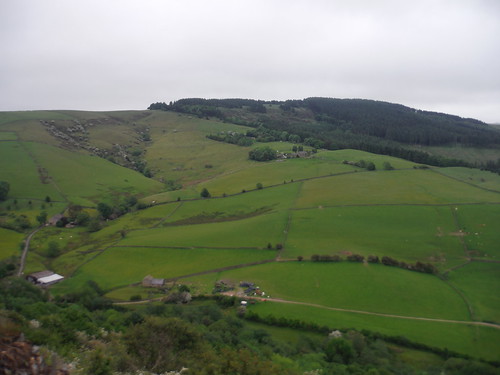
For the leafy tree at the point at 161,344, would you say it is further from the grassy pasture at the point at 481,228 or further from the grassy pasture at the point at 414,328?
the grassy pasture at the point at 481,228

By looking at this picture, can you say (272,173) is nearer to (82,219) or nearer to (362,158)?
(362,158)

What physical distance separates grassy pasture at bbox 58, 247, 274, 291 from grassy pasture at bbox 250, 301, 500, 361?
19.6 metres

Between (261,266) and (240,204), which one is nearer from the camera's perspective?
(261,266)

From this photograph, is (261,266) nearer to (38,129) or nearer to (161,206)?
(161,206)

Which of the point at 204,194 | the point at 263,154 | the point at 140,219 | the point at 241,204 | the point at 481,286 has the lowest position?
the point at 140,219

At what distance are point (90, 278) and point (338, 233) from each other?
5778cm

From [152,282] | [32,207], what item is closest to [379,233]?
[152,282]

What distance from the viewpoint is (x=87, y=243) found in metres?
88.9

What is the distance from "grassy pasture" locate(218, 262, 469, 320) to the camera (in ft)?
183

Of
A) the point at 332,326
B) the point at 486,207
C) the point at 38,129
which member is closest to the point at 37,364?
the point at 332,326

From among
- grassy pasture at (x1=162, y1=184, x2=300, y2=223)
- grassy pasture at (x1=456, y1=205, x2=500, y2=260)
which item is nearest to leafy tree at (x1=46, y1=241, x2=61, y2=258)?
grassy pasture at (x1=162, y1=184, x2=300, y2=223)

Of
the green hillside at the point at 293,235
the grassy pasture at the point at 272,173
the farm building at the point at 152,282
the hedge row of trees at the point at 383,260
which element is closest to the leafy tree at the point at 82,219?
the green hillside at the point at 293,235

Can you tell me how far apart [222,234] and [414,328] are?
49.1 metres

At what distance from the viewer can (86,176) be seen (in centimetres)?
13812
